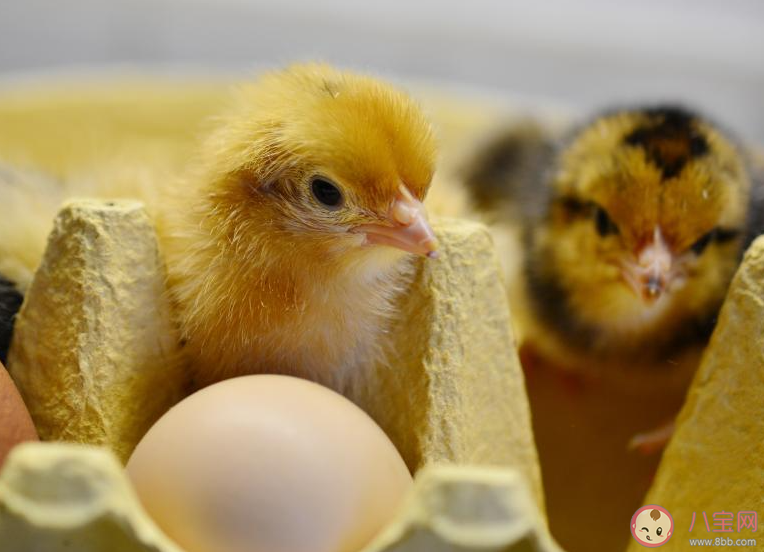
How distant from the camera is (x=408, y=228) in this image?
72 centimetres

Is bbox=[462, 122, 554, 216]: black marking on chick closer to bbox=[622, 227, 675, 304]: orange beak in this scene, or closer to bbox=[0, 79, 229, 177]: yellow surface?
bbox=[622, 227, 675, 304]: orange beak

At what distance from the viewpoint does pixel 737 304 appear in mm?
762

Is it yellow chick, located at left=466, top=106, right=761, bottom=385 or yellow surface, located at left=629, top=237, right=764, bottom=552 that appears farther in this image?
yellow chick, located at left=466, top=106, right=761, bottom=385

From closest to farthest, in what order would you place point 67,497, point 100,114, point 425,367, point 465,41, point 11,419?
point 67,497 < point 11,419 < point 425,367 < point 100,114 < point 465,41

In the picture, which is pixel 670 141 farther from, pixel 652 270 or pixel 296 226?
pixel 296 226

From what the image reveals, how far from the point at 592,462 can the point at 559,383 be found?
0.45ft

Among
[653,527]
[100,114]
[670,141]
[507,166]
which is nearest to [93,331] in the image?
[653,527]

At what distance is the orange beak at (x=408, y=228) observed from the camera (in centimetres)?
72

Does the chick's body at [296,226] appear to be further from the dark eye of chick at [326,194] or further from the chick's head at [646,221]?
the chick's head at [646,221]

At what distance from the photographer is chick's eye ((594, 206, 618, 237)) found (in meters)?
1.02

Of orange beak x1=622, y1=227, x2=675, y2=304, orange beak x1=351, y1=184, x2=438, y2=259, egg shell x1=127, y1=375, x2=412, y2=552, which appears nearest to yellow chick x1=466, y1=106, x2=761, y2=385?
orange beak x1=622, y1=227, x2=675, y2=304

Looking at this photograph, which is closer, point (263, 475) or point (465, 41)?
point (263, 475)

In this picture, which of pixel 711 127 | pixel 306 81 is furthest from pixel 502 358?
pixel 711 127

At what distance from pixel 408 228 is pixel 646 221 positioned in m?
0.37
